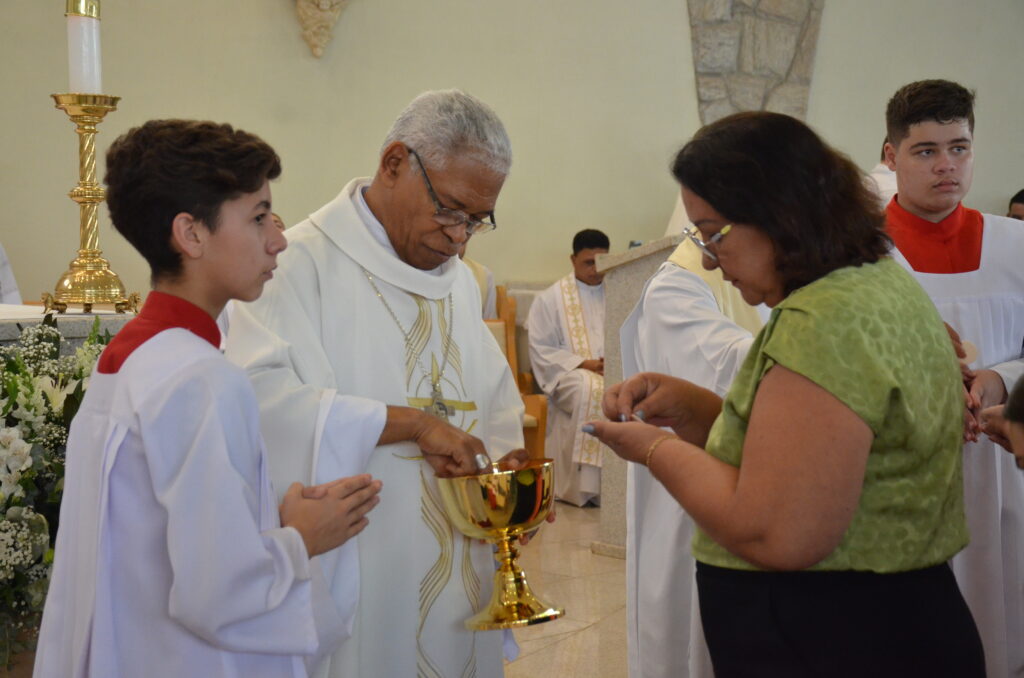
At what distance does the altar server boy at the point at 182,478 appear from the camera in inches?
61.8

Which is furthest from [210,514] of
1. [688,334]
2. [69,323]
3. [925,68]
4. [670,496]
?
[925,68]

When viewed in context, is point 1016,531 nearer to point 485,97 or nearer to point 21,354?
point 21,354

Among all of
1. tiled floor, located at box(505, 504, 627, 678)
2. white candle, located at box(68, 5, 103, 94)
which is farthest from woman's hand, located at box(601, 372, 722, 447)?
white candle, located at box(68, 5, 103, 94)

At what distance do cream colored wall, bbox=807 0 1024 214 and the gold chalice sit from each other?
774 centimetres

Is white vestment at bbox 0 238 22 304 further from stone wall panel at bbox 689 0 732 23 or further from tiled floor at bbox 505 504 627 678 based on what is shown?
stone wall panel at bbox 689 0 732 23

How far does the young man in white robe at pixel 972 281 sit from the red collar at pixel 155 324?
215 centimetres

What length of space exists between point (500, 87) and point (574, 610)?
4635 mm

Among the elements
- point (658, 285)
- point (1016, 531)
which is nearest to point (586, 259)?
point (658, 285)

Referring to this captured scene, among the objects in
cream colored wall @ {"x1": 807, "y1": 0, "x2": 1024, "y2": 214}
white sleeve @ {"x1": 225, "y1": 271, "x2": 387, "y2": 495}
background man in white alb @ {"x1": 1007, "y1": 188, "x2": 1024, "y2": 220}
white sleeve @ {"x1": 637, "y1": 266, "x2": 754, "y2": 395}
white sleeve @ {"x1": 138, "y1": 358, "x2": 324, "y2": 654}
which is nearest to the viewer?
white sleeve @ {"x1": 138, "y1": 358, "x2": 324, "y2": 654}

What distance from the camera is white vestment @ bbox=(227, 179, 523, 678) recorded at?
2.29m

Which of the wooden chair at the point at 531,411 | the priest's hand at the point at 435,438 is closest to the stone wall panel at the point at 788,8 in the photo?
the wooden chair at the point at 531,411

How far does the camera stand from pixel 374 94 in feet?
25.3

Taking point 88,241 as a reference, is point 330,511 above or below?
below

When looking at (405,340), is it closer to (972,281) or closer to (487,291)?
(972,281)
